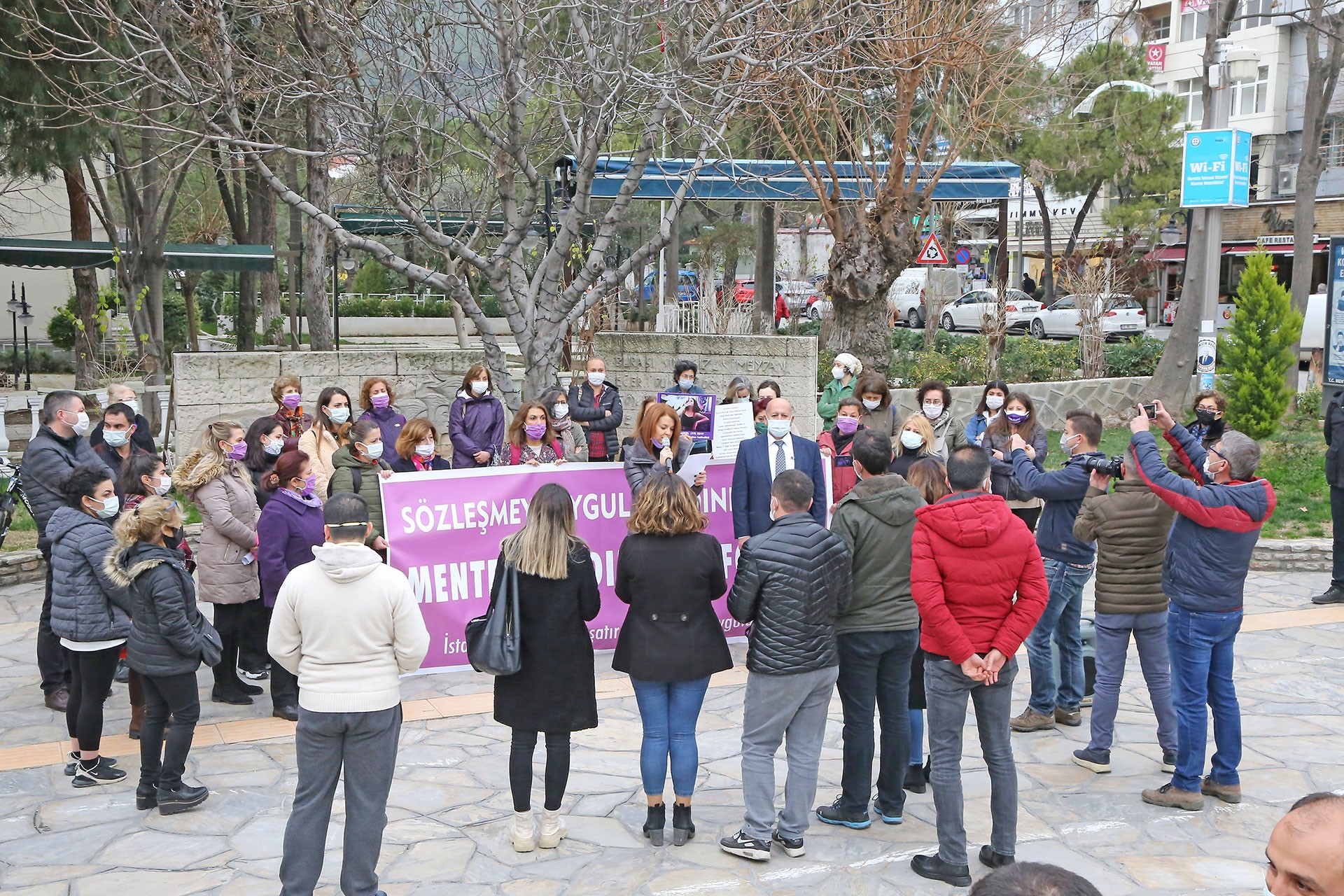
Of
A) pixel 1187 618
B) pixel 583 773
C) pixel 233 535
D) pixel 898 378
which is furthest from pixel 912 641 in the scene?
pixel 898 378

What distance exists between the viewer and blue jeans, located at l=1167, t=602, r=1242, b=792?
19.5 ft

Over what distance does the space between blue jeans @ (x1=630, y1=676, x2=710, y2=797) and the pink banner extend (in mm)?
2417

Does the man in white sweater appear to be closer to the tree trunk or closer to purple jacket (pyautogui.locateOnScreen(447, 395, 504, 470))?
purple jacket (pyautogui.locateOnScreen(447, 395, 504, 470))

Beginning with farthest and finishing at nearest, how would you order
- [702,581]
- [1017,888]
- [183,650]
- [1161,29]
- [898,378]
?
[1161,29]
[898,378]
[183,650]
[702,581]
[1017,888]

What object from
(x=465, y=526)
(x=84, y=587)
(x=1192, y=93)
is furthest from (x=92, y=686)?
(x=1192, y=93)

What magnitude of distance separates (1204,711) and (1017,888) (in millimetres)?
4634

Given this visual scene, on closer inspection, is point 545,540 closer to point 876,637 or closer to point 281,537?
point 876,637

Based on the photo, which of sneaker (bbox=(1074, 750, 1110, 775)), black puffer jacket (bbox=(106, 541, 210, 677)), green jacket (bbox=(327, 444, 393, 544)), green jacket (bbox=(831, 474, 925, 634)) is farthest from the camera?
green jacket (bbox=(327, 444, 393, 544))

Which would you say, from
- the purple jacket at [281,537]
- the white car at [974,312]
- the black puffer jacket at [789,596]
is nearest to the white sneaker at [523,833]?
the black puffer jacket at [789,596]

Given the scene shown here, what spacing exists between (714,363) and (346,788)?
10.6 meters

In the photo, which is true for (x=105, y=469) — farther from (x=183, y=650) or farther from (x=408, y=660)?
(x=408, y=660)

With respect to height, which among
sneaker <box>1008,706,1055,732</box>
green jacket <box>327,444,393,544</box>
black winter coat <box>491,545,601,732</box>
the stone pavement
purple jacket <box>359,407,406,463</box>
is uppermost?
purple jacket <box>359,407,406,463</box>

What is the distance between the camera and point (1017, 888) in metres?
1.95

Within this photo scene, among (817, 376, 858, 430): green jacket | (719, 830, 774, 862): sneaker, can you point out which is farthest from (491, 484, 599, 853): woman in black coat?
(817, 376, 858, 430): green jacket
